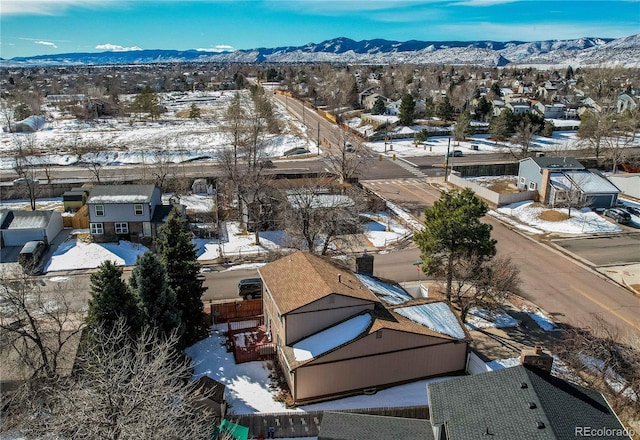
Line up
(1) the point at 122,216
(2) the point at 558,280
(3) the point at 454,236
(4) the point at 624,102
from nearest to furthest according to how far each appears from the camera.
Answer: (3) the point at 454,236, (2) the point at 558,280, (1) the point at 122,216, (4) the point at 624,102

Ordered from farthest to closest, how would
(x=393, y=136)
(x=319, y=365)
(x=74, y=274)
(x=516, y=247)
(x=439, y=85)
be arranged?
(x=439, y=85) → (x=393, y=136) → (x=516, y=247) → (x=74, y=274) → (x=319, y=365)

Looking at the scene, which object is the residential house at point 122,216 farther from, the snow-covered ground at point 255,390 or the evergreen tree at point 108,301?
the evergreen tree at point 108,301

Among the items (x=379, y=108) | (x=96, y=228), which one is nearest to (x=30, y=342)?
(x=96, y=228)

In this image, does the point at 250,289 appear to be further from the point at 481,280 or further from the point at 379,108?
the point at 379,108

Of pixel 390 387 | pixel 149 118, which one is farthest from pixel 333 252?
pixel 149 118

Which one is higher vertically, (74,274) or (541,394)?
(541,394)

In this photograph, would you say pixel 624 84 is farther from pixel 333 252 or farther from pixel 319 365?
pixel 319 365

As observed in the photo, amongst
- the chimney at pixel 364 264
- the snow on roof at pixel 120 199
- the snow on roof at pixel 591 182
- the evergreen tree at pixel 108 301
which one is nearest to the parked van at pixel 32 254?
the snow on roof at pixel 120 199
